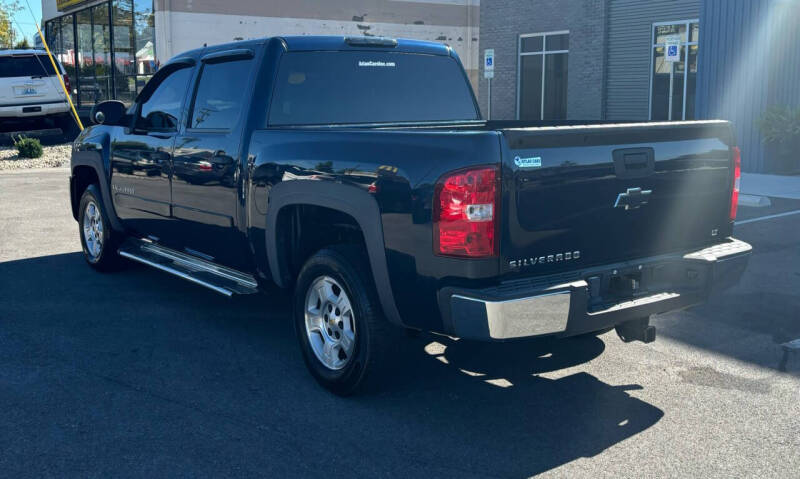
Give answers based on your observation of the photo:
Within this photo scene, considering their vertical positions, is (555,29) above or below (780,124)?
above

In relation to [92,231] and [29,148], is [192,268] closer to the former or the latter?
[92,231]

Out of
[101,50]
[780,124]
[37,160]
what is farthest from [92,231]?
[101,50]

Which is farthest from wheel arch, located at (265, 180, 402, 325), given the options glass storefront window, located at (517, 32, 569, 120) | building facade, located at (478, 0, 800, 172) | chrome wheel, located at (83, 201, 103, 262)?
glass storefront window, located at (517, 32, 569, 120)

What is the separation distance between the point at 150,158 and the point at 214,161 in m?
1.14

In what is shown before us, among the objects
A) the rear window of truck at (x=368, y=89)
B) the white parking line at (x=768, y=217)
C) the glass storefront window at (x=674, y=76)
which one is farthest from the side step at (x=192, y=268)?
the glass storefront window at (x=674, y=76)

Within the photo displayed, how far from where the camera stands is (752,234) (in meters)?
9.71

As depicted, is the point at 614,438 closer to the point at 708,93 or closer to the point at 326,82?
the point at 326,82

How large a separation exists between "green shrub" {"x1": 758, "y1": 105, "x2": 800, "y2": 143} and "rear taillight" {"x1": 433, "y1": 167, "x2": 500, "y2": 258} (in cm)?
1365

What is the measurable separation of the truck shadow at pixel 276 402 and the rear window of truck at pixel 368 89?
1566mm

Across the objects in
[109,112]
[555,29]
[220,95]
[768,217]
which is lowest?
[768,217]

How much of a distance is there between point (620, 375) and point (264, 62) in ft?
9.69

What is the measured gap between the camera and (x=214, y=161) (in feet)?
18.3

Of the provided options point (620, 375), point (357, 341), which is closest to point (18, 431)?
point (357, 341)

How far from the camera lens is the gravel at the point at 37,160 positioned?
18000mm
